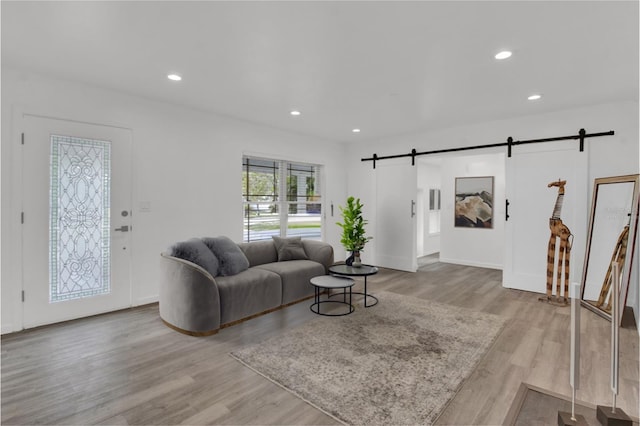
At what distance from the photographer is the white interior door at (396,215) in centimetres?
620

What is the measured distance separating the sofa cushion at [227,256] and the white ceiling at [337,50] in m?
1.77

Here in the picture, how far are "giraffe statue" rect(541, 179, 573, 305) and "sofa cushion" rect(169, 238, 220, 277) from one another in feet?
14.1

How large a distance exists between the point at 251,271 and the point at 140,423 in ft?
6.75

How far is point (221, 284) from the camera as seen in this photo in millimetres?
3361

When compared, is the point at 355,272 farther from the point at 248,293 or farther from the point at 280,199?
the point at 280,199

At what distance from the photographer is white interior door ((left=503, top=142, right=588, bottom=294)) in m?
4.45

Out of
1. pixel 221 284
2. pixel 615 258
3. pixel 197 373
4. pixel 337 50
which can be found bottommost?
pixel 197 373

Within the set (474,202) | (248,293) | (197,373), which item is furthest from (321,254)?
(474,202)

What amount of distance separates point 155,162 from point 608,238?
5835mm

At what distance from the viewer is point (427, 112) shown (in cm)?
472

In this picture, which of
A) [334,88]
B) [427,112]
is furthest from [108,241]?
[427,112]

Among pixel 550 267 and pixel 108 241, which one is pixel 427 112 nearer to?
pixel 550 267

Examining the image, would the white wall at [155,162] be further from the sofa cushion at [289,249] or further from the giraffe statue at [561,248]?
the giraffe statue at [561,248]

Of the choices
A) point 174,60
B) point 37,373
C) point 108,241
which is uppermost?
point 174,60
